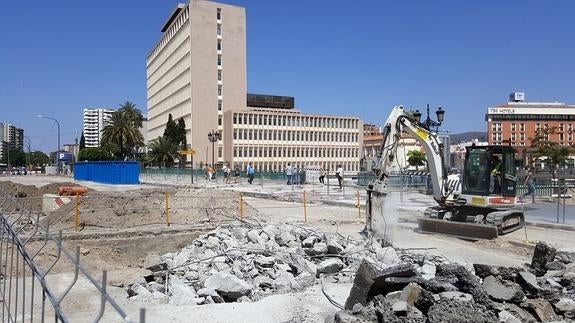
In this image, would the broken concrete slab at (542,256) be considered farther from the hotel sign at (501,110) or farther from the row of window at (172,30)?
the hotel sign at (501,110)

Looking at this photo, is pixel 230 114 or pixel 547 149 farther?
pixel 230 114

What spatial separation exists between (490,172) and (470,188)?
Result: 2.62 feet

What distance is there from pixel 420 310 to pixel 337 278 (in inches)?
141

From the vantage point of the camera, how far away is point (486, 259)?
524 inches

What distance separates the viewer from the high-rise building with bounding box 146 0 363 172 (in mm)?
120125

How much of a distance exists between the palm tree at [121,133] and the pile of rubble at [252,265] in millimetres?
83403

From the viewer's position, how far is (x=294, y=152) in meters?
127

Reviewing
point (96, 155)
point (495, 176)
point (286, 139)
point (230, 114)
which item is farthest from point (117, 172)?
point (286, 139)

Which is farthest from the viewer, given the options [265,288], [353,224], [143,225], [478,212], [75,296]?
[353,224]

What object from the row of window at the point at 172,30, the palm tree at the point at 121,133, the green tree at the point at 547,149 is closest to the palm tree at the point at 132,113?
the palm tree at the point at 121,133

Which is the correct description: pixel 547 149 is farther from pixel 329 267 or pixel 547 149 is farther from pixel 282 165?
pixel 282 165

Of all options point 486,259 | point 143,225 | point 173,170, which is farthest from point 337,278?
point 173,170

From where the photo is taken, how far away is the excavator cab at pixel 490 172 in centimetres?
1653

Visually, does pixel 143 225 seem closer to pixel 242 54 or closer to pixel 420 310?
pixel 420 310
